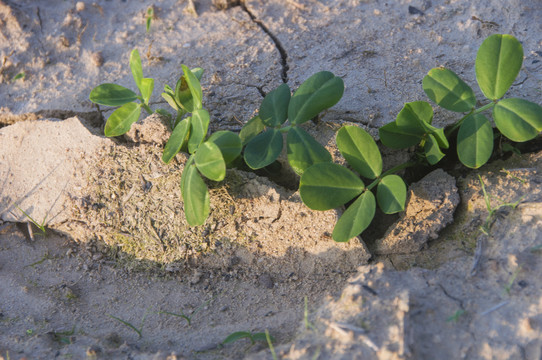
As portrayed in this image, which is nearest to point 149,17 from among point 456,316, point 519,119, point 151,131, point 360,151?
point 151,131

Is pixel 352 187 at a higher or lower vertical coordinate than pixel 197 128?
lower

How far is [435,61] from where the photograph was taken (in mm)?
2525

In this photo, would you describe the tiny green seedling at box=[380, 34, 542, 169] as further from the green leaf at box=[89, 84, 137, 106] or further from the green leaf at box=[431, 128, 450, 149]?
the green leaf at box=[89, 84, 137, 106]

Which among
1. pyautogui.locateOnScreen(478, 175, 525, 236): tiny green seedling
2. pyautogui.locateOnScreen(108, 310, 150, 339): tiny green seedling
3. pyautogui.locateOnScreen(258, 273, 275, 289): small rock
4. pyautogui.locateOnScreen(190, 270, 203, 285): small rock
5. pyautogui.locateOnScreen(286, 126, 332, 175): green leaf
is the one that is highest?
pyautogui.locateOnScreen(286, 126, 332, 175): green leaf

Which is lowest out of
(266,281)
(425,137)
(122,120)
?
(266,281)

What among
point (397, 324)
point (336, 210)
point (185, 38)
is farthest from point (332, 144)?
point (185, 38)

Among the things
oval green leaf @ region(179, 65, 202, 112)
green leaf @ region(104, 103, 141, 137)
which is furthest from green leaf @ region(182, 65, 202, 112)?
green leaf @ region(104, 103, 141, 137)

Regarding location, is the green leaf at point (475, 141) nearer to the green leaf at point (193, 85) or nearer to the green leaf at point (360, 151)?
the green leaf at point (360, 151)

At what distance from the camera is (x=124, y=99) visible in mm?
2268

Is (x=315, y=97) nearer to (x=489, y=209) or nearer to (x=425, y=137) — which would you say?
(x=425, y=137)

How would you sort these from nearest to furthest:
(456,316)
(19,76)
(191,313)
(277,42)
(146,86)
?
(456,316) → (191,313) → (146,86) → (277,42) → (19,76)

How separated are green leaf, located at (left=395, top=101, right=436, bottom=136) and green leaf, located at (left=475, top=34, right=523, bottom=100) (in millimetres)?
264

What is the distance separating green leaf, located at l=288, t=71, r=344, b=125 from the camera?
2.03m

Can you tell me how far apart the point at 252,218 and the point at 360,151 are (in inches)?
21.3
